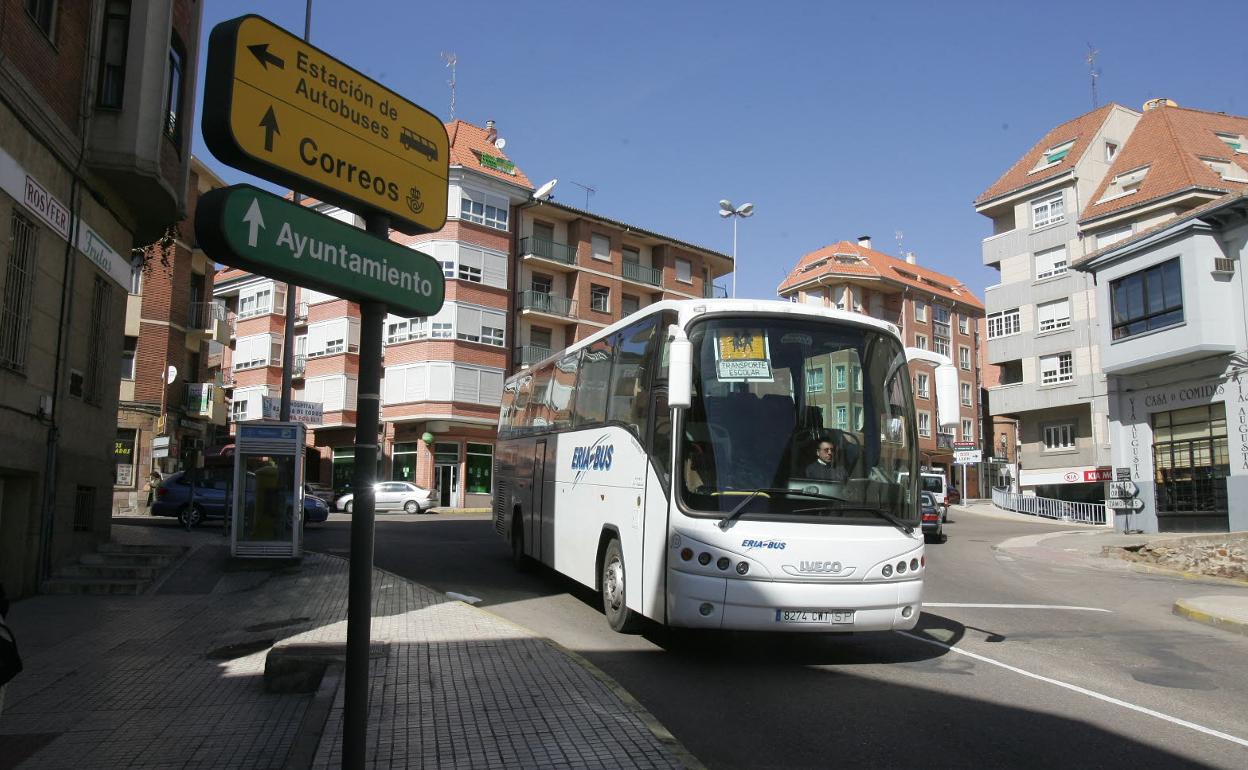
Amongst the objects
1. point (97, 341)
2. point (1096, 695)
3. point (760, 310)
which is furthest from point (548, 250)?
point (1096, 695)

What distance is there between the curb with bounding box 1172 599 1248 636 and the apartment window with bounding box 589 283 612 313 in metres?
39.8

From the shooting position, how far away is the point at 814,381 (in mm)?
8070

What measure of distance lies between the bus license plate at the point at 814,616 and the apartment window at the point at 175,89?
12176mm

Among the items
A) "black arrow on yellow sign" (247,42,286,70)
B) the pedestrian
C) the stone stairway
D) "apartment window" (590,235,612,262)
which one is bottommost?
the stone stairway

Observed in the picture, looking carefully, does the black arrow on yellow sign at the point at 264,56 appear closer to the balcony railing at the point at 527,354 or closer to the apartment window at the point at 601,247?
the balcony railing at the point at 527,354

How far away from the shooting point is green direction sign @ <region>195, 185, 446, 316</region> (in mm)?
3209

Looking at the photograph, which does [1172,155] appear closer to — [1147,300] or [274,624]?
[1147,300]

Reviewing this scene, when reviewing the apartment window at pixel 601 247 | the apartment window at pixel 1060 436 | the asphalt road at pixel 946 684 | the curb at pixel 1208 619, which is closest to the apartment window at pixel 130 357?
the apartment window at pixel 601 247

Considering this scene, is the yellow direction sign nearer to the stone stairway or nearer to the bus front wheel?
the bus front wheel

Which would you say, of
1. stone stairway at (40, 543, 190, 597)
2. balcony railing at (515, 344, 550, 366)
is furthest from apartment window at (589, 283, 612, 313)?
stone stairway at (40, 543, 190, 597)

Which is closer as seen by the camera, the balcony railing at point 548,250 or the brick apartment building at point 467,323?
the brick apartment building at point 467,323

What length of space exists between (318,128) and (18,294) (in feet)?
31.1

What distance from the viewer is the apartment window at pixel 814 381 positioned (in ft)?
26.3

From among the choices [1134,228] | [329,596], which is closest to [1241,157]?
[1134,228]
